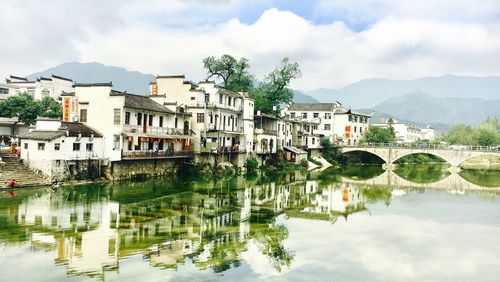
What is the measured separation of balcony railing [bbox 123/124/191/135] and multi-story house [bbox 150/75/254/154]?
2.21 metres

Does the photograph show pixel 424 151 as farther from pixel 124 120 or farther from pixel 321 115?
pixel 124 120

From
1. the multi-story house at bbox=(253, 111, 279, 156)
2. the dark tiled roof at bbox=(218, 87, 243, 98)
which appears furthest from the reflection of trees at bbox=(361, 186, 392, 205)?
the dark tiled roof at bbox=(218, 87, 243, 98)

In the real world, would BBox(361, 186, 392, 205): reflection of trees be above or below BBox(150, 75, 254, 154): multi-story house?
below

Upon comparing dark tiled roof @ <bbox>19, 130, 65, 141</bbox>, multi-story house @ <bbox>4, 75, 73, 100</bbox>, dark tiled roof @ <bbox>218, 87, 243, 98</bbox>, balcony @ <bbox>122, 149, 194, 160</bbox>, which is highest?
multi-story house @ <bbox>4, 75, 73, 100</bbox>

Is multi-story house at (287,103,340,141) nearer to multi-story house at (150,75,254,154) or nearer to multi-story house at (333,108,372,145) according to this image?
multi-story house at (333,108,372,145)

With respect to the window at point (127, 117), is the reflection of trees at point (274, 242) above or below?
below

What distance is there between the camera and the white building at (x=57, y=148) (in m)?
38.1

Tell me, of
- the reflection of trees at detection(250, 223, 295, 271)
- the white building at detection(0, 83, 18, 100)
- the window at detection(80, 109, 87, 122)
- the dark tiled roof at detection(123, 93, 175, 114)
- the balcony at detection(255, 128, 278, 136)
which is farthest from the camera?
the balcony at detection(255, 128, 278, 136)

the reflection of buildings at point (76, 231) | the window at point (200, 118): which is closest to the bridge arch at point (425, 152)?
the window at point (200, 118)

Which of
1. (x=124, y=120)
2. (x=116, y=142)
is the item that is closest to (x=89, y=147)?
(x=116, y=142)

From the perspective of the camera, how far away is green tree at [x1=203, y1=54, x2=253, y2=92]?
77.4 metres

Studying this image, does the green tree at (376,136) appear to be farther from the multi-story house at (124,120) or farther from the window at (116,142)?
the window at (116,142)

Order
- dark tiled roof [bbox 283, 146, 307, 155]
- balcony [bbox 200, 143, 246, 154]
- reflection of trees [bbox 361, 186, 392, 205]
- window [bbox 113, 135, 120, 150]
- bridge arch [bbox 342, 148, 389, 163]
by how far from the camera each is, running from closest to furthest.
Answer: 1. reflection of trees [bbox 361, 186, 392, 205]
2. window [bbox 113, 135, 120, 150]
3. balcony [bbox 200, 143, 246, 154]
4. dark tiled roof [bbox 283, 146, 307, 155]
5. bridge arch [bbox 342, 148, 389, 163]

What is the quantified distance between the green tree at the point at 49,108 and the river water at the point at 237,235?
2028 centimetres
